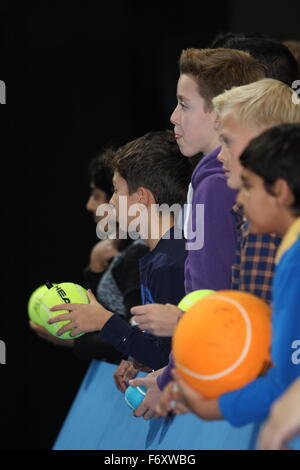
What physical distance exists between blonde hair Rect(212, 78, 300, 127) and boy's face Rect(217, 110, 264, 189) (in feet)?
0.05

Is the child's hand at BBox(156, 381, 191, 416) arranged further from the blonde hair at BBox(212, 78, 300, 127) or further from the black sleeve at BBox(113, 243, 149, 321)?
the black sleeve at BBox(113, 243, 149, 321)

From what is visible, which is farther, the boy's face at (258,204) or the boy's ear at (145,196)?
the boy's ear at (145,196)

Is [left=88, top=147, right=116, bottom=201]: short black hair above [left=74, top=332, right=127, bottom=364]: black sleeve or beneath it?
above

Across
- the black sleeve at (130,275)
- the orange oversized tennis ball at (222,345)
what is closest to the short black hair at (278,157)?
the orange oversized tennis ball at (222,345)

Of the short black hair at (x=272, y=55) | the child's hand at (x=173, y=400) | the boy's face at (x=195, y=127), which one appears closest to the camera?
the child's hand at (x=173, y=400)

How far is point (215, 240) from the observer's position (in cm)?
226

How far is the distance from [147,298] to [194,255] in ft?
1.63

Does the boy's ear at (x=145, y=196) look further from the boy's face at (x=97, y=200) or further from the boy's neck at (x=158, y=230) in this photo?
the boy's face at (x=97, y=200)

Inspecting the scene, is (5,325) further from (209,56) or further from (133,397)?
(209,56)

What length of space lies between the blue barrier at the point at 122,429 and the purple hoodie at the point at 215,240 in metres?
0.21

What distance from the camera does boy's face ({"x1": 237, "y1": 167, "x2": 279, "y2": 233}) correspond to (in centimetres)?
176

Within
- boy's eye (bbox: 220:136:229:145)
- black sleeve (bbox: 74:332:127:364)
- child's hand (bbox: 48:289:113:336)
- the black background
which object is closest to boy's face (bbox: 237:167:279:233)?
boy's eye (bbox: 220:136:229:145)

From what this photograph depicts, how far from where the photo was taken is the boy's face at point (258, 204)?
69.4 inches
